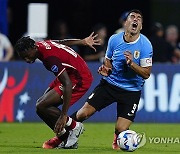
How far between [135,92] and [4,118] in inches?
231

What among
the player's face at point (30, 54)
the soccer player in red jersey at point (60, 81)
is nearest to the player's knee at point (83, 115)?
the soccer player in red jersey at point (60, 81)

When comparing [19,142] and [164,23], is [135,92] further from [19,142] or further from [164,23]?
[164,23]

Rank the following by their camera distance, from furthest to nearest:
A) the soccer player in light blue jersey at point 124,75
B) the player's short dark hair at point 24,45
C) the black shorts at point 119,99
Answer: the black shorts at point 119,99, the soccer player in light blue jersey at point 124,75, the player's short dark hair at point 24,45

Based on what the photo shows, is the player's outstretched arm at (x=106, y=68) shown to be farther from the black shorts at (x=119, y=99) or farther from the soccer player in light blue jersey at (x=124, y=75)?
the black shorts at (x=119, y=99)

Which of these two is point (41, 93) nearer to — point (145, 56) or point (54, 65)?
point (145, 56)

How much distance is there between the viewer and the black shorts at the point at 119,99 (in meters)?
13.9

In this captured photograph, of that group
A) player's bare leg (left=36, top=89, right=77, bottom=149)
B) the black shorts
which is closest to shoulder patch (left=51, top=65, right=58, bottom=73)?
player's bare leg (left=36, top=89, right=77, bottom=149)

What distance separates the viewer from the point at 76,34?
91.6 ft

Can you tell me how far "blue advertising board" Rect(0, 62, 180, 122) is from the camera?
19203mm

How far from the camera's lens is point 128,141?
13.2 meters

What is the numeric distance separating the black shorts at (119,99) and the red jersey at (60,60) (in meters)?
0.40

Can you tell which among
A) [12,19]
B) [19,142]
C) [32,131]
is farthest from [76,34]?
[19,142]

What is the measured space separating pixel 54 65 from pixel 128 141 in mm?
1670

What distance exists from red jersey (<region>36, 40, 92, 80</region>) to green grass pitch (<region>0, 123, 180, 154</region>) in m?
1.25
